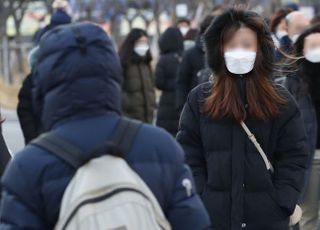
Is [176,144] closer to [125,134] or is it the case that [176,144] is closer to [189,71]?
[125,134]

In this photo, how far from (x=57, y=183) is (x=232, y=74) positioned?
1952 millimetres

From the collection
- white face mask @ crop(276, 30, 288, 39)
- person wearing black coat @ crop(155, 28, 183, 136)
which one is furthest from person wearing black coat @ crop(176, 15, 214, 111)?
person wearing black coat @ crop(155, 28, 183, 136)

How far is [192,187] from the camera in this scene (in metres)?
3.09

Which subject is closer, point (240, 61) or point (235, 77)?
point (240, 61)

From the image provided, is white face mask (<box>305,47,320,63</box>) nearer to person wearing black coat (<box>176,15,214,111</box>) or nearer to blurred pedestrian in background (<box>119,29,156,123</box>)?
person wearing black coat (<box>176,15,214,111</box>)

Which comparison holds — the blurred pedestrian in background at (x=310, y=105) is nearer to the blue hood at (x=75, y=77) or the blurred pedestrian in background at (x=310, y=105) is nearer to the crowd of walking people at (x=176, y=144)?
the crowd of walking people at (x=176, y=144)

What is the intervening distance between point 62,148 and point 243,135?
67.0 inches

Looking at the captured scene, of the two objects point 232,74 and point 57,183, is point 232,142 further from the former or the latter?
point 57,183

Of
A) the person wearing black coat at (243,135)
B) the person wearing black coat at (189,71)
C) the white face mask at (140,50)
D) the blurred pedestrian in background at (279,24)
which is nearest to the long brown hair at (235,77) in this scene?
the person wearing black coat at (243,135)

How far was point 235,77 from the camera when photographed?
4.66m

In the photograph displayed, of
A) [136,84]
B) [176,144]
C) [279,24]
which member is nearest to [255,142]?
[176,144]

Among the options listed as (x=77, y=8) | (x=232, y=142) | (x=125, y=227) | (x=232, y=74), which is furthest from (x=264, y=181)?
(x=77, y=8)

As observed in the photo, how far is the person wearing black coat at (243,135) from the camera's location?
4.46 meters

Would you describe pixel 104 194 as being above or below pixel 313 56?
above
